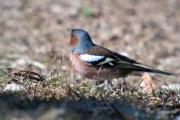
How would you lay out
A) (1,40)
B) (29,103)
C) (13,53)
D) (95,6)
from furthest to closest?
(95,6), (1,40), (13,53), (29,103)

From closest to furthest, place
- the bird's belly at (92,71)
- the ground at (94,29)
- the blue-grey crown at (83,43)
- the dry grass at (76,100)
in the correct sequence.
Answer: the dry grass at (76,100) < the bird's belly at (92,71) < the blue-grey crown at (83,43) < the ground at (94,29)

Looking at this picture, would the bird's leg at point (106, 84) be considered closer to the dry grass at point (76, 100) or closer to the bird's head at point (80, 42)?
the dry grass at point (76, 100)

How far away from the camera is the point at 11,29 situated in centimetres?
955

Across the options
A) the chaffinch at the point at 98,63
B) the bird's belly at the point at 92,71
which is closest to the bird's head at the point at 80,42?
the chaffinch at the point at 98,63

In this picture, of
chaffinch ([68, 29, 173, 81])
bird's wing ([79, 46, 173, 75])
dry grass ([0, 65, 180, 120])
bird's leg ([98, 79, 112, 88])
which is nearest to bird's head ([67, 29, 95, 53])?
chaffinch ([68, 29, 173, 81])

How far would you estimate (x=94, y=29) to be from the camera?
10.0m

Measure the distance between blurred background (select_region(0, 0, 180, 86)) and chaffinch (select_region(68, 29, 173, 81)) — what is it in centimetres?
181

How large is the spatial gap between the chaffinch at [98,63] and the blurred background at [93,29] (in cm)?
181

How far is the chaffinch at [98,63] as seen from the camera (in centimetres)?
588

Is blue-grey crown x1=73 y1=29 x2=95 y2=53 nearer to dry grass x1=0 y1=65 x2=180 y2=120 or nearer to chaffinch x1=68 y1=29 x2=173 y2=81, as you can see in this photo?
chaffinch x1=68 y1=29 x2=173 y2=81

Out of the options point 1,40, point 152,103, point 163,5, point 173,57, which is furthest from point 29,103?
point 163,5

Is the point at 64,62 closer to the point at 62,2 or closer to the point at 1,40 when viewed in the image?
the point at 1,40

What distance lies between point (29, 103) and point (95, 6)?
6.99 metres

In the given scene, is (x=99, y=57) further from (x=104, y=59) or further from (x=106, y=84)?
(x=106, y=84)
